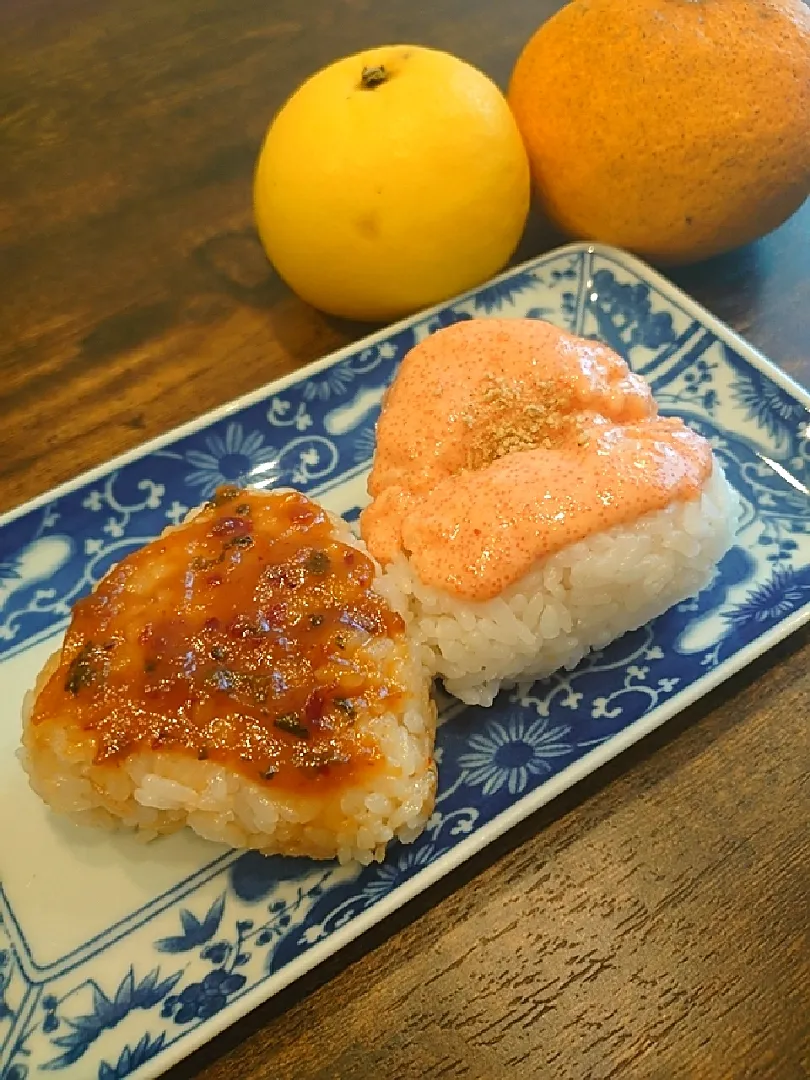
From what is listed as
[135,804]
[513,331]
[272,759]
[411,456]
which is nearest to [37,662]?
[135,804]

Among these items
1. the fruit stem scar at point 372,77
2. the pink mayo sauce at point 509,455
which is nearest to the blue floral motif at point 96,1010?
the pink mayo sauce at point 509,455

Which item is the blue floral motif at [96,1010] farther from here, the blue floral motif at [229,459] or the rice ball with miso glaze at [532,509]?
the blue floral motif at [229,459]

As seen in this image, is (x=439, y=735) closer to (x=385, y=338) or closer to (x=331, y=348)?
(x=385, y=338)

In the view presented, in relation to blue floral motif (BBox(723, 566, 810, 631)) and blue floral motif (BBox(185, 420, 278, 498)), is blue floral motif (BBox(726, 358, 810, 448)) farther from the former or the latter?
blue floral motif (BBox(185, 420, 278, 498))

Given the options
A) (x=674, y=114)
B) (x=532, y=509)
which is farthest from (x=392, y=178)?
(x=532, y=509)

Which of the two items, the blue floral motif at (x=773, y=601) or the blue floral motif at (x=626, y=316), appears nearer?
the blue floral motif at (x=773, y=601)
